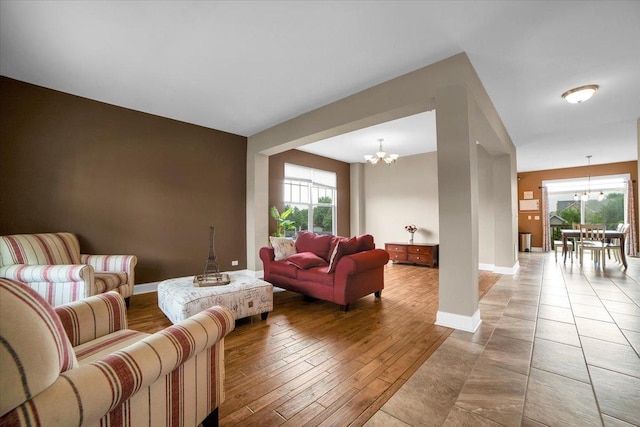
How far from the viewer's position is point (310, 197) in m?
6.99

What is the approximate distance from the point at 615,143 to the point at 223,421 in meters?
8.81

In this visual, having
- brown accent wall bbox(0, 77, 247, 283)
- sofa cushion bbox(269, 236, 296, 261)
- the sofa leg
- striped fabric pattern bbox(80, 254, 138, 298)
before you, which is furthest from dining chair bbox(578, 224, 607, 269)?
striped fabric pattern bbox(80, 254, 138, 298)

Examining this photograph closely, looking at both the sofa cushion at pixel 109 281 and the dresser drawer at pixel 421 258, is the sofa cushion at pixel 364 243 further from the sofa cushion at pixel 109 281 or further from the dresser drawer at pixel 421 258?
the dresser drawer at pixel 421 258

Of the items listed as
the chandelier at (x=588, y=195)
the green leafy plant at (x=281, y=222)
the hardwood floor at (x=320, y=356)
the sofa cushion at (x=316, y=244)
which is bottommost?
the hardwood floor at (x=320, y=356)

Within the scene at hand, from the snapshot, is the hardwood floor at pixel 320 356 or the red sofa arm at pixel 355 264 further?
the red sofa arm at pixel 355 264

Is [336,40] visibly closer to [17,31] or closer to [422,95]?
[422,95]

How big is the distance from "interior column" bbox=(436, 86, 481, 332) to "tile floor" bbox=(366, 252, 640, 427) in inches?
9.9

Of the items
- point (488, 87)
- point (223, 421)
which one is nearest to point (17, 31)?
point (223, 421)

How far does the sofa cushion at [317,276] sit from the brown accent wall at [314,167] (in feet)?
8.11

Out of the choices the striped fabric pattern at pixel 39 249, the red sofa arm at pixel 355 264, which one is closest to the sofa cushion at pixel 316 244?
the red sofa arm at pixel 355 264

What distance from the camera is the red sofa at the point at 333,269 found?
3.23 meters

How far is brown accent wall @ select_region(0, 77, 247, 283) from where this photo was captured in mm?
3361

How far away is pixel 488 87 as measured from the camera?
3451mm

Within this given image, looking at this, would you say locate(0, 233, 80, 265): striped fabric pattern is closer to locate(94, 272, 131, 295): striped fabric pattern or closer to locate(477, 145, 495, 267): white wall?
locate(94, 272, 131, 295): striped fabric pattern
